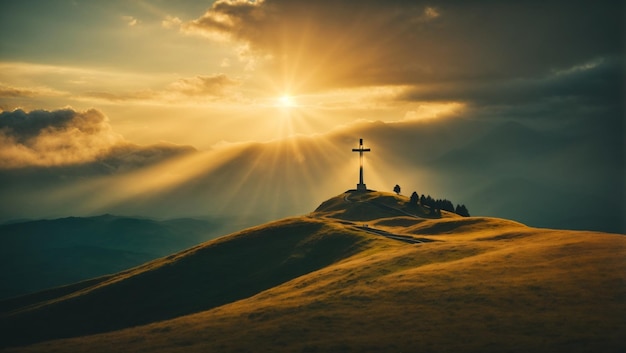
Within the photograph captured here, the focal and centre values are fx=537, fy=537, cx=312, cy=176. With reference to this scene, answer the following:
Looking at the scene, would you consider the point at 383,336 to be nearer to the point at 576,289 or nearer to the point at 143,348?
the point at 576,289

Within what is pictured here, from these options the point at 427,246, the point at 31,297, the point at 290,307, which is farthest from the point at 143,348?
the point at 31,297

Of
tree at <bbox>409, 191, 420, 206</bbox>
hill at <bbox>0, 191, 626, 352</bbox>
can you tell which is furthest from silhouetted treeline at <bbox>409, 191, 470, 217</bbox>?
hill at <bbox>0, 191, 626, 352</bbox>

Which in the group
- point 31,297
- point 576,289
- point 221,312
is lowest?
point 31,297

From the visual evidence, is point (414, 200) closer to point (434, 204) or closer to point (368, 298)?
point (434, 204)

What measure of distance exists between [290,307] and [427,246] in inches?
1174

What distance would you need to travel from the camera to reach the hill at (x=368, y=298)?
2010 inches

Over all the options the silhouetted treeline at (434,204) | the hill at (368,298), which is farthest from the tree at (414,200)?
the hill at (368,298)

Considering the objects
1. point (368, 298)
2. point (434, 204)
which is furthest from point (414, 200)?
point (368, 298)

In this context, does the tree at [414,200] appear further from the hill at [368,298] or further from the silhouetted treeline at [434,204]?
the hill at [368,298]

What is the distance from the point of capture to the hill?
5106cm

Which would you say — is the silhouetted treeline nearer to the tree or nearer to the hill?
the tree

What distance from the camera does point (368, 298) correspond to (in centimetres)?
6544

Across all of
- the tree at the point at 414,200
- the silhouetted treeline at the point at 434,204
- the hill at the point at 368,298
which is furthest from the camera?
the tree at the point at 414,200

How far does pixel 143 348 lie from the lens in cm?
6544
